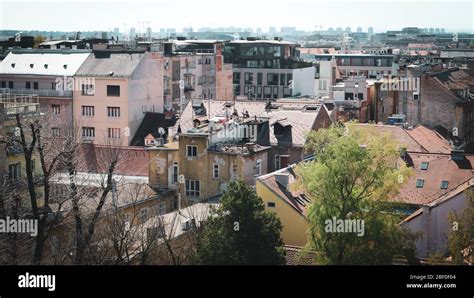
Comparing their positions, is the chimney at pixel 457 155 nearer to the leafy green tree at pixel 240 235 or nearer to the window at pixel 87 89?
the leafy green tree at pixel 240 235

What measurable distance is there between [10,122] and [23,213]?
175 inches

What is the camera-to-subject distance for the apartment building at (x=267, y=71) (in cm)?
5678

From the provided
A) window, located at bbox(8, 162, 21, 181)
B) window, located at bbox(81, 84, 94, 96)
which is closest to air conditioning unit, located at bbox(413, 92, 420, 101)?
window, located at bbox(81, 84, 94, 96)

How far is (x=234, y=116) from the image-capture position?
32.0m

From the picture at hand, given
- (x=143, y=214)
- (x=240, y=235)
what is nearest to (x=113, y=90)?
(x=143, y=214)

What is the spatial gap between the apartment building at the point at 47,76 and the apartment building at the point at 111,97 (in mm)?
464

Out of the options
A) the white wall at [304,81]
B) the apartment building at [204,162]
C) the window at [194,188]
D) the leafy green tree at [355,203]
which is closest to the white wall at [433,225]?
the leafy green tree at [355,203]

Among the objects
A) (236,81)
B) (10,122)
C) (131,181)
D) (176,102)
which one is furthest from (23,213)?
(236,81)

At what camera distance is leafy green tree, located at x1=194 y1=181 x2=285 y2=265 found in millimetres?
19203

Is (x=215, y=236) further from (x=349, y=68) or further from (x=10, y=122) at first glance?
(x=349, y=68)

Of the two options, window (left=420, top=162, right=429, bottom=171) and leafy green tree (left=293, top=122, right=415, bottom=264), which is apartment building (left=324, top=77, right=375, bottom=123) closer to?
window (left=420, top=162, right=429, bottom=171)

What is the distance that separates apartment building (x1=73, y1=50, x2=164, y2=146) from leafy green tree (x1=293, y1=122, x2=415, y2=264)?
17769 mm

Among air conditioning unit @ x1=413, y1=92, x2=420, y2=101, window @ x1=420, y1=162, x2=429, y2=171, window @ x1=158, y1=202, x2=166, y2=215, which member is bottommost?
window @ x1=158, y1=202, x2=166, y2=215

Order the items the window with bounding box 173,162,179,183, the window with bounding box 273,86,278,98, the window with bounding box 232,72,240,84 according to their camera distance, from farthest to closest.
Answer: the window with bounding box 232,72,240,84
the window with bounding box 273,86,278,98
the window with bounding box 173,162,179,183
